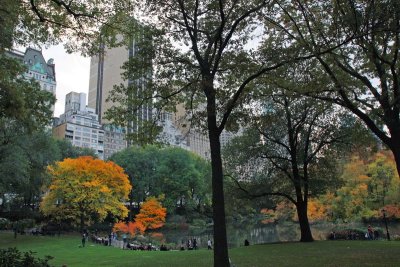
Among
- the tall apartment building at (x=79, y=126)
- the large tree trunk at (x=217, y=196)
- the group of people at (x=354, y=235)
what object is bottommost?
the group of people at (x=354, y=235)

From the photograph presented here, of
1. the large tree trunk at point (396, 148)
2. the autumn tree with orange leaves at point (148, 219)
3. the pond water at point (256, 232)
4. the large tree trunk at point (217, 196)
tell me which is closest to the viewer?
the large tree trunk at point (217, 196)

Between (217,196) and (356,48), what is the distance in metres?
8.83

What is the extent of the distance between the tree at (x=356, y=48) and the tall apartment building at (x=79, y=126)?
107 meters

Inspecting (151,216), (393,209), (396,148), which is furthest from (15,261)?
(151,216)

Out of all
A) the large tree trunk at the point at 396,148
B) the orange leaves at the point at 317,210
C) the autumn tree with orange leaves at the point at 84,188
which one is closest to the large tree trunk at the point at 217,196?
the large tree trunk at the point at 396,148

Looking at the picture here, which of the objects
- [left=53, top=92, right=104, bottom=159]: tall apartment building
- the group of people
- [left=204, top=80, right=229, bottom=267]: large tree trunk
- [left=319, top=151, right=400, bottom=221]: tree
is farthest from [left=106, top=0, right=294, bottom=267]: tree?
[left=53, top=92, right=104, bottom=159]: tall apartment building

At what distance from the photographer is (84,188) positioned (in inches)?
1651

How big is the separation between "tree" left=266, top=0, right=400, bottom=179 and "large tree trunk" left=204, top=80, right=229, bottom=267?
152 inches

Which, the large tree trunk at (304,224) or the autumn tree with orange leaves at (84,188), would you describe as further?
the autumn tree with orange leaves at (84,188)

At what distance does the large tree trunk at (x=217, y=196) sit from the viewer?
1171 cm

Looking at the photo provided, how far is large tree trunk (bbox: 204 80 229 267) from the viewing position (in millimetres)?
11711

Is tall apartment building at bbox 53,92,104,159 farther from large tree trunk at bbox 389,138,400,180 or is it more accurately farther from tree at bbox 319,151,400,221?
large tree trunk at bbox 389,138,400,180

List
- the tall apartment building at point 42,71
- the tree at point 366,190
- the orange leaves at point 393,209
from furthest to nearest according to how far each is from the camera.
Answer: the tall apartment building at point 42,71 → the orange leaves at point 393,209 → the tree at point 366,190

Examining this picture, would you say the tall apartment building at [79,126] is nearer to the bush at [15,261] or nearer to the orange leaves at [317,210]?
the orange leaves at [317,210]
